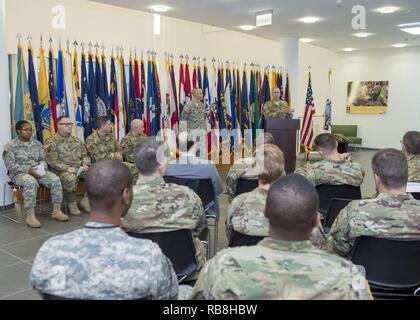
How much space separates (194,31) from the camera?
1189 centimetres

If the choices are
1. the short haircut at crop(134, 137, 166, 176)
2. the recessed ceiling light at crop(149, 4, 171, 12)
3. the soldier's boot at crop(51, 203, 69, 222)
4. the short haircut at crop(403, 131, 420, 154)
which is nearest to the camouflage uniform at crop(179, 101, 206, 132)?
the recessed ceiling light at crop(149, 4, 171, 12)

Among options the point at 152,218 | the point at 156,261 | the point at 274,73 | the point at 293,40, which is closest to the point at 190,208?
the point at 152,218

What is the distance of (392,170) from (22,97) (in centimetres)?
522

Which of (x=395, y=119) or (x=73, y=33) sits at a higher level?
(x=73, y=33)

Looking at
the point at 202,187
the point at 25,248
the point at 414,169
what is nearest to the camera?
the point at 414,169

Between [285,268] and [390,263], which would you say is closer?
[285,268]

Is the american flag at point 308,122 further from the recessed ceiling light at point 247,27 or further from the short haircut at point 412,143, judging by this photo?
the short haircut at point 412,143

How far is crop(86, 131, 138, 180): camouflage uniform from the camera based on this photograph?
5938mm

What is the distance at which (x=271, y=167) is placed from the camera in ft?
8.61

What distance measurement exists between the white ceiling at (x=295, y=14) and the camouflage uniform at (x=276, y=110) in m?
1.65

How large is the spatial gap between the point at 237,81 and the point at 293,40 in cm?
217

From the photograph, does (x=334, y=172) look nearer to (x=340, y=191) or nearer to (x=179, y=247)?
(x=340, y=191)

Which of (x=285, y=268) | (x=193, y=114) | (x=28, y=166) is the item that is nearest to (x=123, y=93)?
(x=193, y=114)
